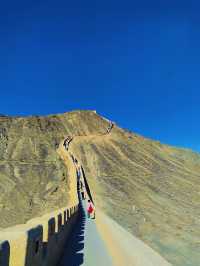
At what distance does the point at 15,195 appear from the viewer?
45062 mm

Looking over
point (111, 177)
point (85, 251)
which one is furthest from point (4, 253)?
point (111, 177)

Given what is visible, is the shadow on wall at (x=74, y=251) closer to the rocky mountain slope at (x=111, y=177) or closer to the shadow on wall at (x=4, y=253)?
the shadow on wall at (x=4, y=253)

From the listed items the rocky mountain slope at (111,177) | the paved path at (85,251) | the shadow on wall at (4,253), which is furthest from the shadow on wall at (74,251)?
the rocky mountain slope at (111,177)

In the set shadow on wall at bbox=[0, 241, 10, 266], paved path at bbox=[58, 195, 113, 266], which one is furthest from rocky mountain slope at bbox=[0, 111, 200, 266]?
shadow on wall at bbox=[0, 241, 10, 266]

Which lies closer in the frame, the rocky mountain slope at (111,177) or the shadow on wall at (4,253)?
the shadow on wall at (4,253)

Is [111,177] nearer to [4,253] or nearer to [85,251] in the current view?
[85,251]

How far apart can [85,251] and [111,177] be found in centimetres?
4647

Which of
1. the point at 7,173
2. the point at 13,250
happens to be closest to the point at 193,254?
the point at 13,250

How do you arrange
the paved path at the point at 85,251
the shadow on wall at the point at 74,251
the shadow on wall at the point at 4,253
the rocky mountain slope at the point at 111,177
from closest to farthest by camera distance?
1. the shadow on wall at the point at 4,253
2. the shadow on wall at the point at 74,251
3. the paved path at the point at 85,251
4. the rocky mountain slope at the point at 111,177

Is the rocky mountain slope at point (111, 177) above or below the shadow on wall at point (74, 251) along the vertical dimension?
above

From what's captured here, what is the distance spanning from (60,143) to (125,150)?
41.4 ft

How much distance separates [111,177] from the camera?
190ft

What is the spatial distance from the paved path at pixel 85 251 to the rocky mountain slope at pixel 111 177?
513 inches

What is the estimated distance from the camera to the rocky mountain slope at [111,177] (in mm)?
35938
